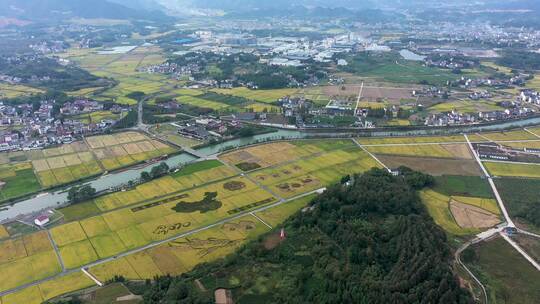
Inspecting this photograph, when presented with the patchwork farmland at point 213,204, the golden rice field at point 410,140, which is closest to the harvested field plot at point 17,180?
the patchwork farmland at point 213,204

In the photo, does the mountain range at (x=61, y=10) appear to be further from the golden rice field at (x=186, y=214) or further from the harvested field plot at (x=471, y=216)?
the harvested field plot at (x=471, y=216)

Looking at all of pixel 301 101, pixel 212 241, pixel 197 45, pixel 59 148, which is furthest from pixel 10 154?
pixel 197 45

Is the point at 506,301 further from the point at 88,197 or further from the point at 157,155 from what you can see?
the point at 157,155

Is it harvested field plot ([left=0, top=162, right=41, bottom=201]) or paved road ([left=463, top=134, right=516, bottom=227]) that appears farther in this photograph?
harvested field plot ([left=0, top=162, right=41, bottom=201])

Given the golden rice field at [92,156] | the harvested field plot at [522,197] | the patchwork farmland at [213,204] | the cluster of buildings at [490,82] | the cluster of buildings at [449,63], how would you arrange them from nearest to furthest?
the patchwork farmland at [213,204]
the harvested field plot at [522,197]
the golden rice field at [92,156]
the cluster of buildings at [490,82]
the cluster of buildings at [449,63]

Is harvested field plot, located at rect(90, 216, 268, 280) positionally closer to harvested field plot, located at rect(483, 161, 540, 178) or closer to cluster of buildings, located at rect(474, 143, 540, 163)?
harvested field plot, located at rect(483, 161, 540, 178)

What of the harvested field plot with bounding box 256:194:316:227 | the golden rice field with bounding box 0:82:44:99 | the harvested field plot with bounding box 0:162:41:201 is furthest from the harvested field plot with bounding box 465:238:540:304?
the golden rice field with bounding box 0:82:44:99
